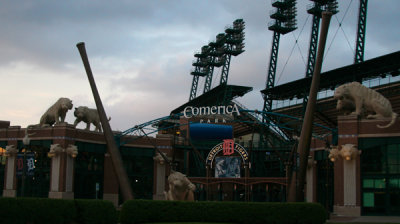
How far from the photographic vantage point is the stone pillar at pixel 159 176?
57000mm

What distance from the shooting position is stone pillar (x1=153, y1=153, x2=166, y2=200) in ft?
187

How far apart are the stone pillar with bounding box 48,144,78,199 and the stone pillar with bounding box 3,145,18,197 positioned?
5.05 meters

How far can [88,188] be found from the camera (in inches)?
2131

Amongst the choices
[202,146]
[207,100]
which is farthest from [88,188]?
[207,100]

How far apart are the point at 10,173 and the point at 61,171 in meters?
6.59

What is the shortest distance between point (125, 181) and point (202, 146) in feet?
111

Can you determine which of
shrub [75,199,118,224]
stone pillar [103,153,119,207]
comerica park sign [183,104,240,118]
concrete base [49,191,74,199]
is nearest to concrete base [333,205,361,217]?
comerica park sign [183,104,240,118]

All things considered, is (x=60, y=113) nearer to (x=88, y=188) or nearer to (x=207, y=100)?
(x=88, y=188)

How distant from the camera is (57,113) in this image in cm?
5166

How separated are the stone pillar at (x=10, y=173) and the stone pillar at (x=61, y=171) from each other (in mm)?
5046

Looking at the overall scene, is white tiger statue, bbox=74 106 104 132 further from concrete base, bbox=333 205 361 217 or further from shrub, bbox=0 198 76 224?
shrub, bbox=0 198 76 224

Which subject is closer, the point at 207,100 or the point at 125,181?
the point at 125,181

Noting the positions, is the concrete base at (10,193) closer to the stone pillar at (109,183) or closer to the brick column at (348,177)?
the stone pillar at (109,183)

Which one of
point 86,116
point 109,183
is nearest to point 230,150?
point 109,183
